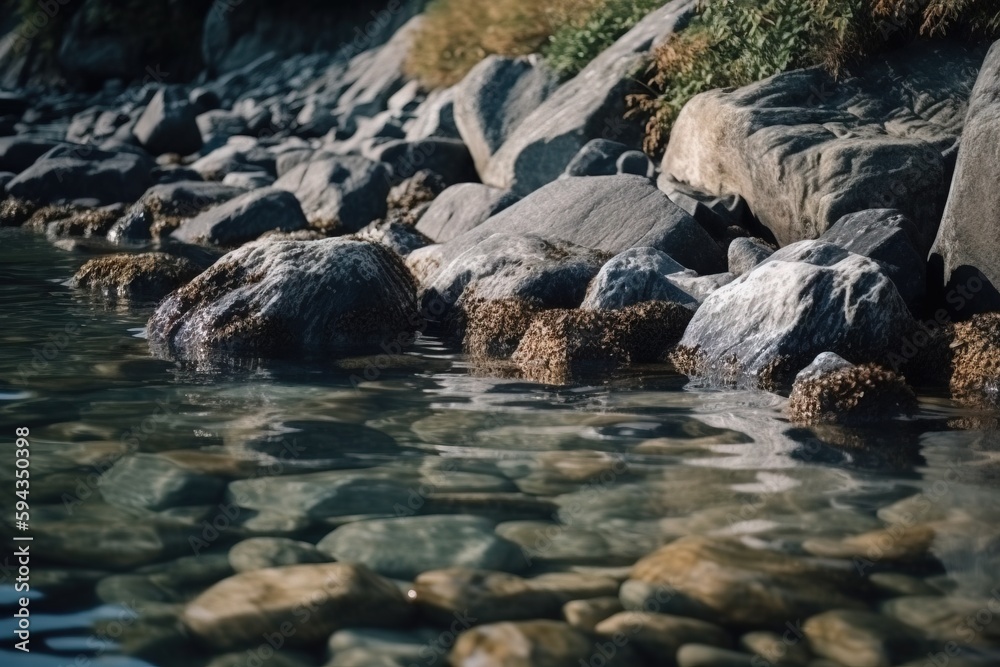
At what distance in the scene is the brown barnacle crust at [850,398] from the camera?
215 inches

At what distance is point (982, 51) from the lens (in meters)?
9.68

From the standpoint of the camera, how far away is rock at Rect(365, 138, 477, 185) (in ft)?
46.6

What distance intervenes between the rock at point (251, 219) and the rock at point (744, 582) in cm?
990

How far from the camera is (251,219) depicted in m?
13.0

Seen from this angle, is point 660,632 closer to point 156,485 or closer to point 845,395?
point 156,485

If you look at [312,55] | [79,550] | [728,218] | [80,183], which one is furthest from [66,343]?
[312,55]

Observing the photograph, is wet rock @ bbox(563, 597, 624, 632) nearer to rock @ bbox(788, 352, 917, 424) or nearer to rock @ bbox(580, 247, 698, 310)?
rock @ bbox(788, 352, 917, 424)

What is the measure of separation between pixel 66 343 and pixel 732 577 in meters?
5.55

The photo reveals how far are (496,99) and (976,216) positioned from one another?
786 centimetres

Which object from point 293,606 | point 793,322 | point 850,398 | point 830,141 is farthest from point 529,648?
point 830,141

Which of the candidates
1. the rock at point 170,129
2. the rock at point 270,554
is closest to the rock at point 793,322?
the rock at point 270,554

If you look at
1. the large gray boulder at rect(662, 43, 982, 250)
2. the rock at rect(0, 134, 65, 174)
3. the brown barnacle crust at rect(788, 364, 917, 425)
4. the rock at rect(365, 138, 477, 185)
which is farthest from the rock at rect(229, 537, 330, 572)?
the rock at rect(0, 134, 65, 174)

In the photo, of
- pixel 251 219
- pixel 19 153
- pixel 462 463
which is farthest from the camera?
pixel 19 153

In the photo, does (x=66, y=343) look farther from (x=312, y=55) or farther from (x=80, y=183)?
(x=312, y=55)
